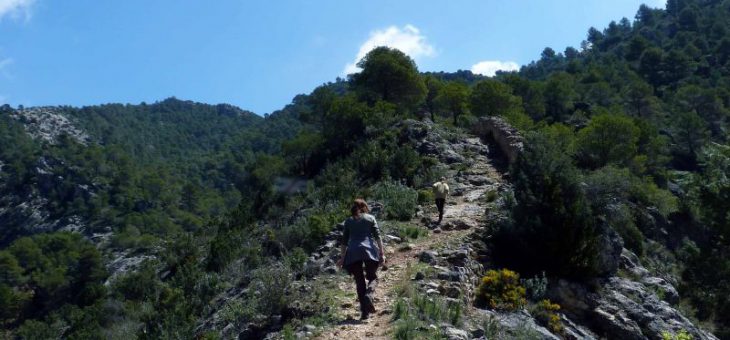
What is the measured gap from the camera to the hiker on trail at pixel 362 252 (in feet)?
28.6

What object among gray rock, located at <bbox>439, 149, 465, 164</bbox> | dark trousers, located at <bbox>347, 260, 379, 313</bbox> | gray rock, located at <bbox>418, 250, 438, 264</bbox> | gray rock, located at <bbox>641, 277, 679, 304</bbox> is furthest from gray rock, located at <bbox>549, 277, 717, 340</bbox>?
gray rock, located at <bbox>439, 149, 465, 164</bbox>

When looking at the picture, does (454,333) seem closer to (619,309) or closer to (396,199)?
(619,309)

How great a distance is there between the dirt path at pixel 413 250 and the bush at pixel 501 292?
1.30m

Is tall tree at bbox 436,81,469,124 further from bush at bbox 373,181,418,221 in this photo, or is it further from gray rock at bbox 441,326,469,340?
gray rock at bbox 441,326,469,340

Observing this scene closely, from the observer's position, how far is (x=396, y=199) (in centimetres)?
1683

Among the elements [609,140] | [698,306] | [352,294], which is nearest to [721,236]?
[698,306]

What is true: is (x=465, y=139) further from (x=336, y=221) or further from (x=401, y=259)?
(x=401, y=259)

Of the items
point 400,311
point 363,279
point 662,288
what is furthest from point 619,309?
point 363,279

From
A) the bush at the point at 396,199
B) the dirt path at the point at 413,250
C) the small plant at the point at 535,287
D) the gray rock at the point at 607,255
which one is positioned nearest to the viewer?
the dirt path at the point at 413,250

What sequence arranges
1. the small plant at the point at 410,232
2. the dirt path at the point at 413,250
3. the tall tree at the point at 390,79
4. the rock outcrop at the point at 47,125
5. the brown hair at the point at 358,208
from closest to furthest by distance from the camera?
the dirt path at the point at 413,250 → the brown hair at the point at 358,208 → the small plant at the point at 410,232 → the tall tree at the point at 390,79 → the rock outcrop at the point at 47,125

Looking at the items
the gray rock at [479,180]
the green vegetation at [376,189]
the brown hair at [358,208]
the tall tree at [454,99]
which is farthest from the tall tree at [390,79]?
the brown hair at [358,208]

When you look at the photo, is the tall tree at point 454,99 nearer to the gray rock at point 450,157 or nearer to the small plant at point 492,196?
the gray rock at point 450,157

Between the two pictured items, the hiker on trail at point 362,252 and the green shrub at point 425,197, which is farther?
the green shrub at point 425,197

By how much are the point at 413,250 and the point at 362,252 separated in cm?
396
